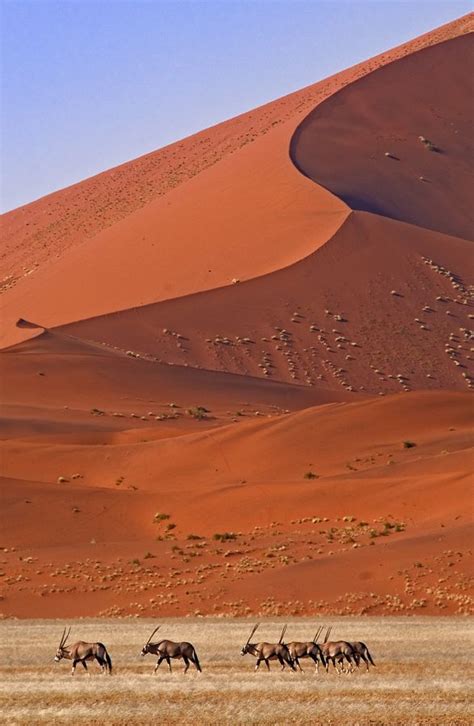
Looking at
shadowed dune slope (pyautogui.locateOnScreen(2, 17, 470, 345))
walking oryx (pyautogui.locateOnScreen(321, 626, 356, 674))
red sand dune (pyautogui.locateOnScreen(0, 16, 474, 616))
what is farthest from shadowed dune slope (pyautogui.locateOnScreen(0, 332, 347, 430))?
walking oryx (pyautogui.locateOnScreen(321, 626, 356, 674))

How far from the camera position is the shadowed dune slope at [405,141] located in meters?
77.2

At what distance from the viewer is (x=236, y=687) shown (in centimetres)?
1541

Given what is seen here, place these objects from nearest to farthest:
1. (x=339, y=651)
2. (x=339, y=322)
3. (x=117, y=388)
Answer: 1. (x=339, y=651)
2. (x=117, y=388)
3. (x=339, y=322)

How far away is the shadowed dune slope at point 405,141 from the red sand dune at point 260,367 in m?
0.18

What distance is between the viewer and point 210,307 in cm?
6306

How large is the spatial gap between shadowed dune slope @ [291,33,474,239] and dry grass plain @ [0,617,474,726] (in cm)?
5548

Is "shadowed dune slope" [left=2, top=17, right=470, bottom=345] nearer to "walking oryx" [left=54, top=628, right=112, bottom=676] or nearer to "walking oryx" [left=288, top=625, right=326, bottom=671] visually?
"walking oryx" [left=54, top=628, right=112, bottom=676]

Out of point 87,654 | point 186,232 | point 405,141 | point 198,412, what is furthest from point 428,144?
point 87,654

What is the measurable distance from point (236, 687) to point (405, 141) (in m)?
71.6

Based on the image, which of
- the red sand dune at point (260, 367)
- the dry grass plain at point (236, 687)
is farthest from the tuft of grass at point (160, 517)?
the dry grass plain at point (236, 687)

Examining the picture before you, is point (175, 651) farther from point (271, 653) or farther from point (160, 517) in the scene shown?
point (160, 517)

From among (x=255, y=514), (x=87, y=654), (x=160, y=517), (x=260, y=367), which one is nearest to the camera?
(x=87, y=654)

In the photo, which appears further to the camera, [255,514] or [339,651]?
[255,514]

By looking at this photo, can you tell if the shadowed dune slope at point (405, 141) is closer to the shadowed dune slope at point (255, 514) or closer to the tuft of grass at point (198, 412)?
the tuft of grass at point (198, 412)
